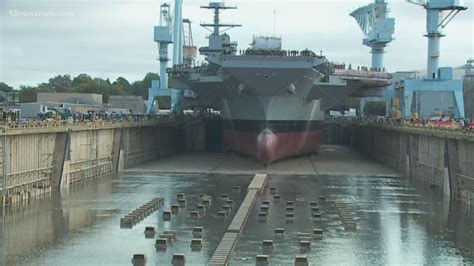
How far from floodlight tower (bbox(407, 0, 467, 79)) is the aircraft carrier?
5816 mm

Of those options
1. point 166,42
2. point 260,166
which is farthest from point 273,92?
point 166,42

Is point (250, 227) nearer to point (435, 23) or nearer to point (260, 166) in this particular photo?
point (260, 166)

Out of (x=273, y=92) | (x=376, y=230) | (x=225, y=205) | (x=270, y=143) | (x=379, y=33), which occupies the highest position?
(x=379, y=33)

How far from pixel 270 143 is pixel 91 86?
90197 mm

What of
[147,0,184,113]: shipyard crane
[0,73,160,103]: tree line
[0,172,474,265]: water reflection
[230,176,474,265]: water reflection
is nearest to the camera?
[0,172,474,265]: water reflection

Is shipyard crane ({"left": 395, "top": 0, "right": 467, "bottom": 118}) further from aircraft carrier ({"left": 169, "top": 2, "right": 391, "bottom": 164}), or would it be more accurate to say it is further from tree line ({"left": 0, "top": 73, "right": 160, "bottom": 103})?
tree line ({"left": 0, "top": 73, "right": 160, "bottom": 103})

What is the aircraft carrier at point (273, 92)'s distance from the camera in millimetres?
37625

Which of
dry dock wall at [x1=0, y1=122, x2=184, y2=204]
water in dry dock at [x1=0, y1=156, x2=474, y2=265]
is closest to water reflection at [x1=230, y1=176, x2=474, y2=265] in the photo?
water in dry dock at [x1=0, y1=156, x2=474, y2=265]

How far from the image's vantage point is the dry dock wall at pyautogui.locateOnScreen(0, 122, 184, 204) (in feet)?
84.1

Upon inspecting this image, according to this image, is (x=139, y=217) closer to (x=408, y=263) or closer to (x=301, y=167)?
(x=408, y=263)

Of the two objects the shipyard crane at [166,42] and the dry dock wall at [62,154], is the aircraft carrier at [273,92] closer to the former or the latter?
the dry dock wall at [62,154]

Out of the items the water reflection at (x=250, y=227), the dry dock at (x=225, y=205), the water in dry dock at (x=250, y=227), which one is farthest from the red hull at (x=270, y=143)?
the water reflection at (x=250, y=227)

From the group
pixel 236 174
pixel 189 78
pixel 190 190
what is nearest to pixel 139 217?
pixel 190 190

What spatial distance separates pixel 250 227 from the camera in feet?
70.3
